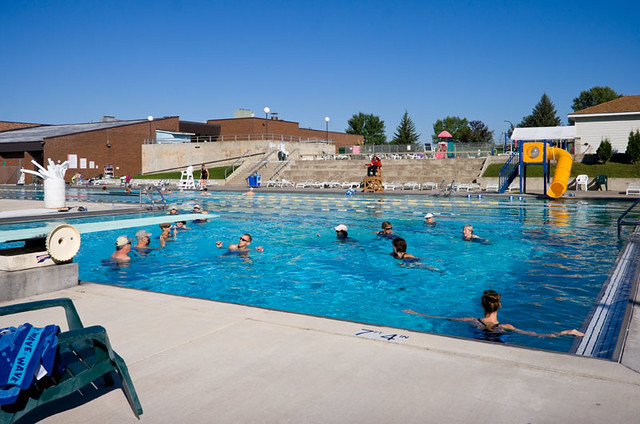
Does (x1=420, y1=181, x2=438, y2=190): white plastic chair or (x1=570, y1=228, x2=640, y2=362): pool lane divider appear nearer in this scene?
(x1=570, y1=228, x2=640, y2=362): pool lane divider

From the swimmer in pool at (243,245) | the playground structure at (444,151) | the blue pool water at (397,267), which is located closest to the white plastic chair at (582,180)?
the blue pool water at (397,267)

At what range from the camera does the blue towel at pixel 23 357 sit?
2.51m

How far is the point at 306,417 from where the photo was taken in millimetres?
2957

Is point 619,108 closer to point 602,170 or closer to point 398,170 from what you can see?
point 602,170

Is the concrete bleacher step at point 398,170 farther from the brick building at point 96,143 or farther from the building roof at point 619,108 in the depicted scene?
the brick building at point 96,143

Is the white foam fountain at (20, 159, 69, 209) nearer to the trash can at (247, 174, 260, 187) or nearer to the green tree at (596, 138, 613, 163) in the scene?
the trash can at (247, 174, 260, 187)

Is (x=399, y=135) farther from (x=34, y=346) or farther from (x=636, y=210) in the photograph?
(x=34, y=346)

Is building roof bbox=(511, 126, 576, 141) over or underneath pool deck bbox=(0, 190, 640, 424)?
over

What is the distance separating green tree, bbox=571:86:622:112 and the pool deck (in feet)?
318

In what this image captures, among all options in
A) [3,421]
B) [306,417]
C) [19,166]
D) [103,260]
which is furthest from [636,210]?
[19,166]

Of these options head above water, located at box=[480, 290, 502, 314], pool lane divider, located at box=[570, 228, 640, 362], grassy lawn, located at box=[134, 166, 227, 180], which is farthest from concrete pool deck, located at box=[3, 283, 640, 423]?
grassy lawn, located at box=[134, 166, 227, 180]

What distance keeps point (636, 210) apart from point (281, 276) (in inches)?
638

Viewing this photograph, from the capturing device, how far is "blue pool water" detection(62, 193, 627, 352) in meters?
8.13

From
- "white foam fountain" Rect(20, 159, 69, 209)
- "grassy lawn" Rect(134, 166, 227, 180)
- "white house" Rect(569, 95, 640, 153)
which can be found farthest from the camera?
"grassy lawn" Rect(134, 166, 227, 180)
